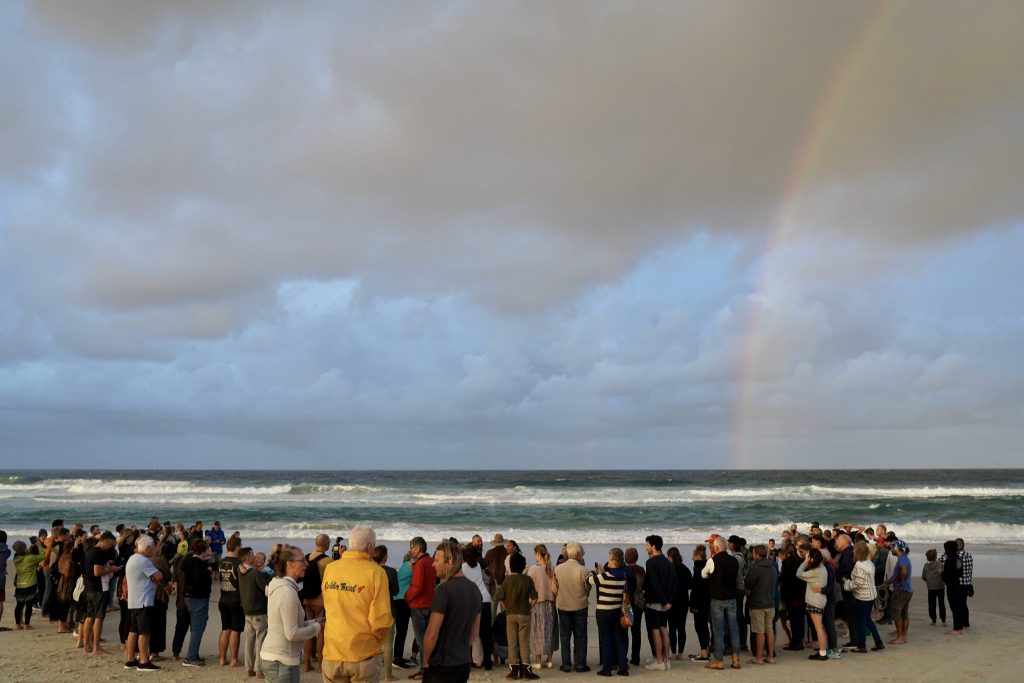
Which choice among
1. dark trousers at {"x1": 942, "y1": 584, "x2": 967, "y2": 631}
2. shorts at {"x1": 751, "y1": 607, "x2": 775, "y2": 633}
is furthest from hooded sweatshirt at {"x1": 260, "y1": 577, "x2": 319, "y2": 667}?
dark trousers at {"x1": 942, "y1": 584, "x2": 967, "y2": 631}

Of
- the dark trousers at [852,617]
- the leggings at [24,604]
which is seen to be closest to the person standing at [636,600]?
the dark trousers at [852,617]

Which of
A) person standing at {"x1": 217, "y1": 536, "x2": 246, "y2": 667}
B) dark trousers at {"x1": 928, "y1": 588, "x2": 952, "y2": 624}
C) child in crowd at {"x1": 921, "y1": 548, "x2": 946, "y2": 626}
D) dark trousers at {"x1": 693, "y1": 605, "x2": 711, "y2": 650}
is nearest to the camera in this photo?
person standing at {"x1": 217, "y1": 536, "x2": 246, "y2": 667}

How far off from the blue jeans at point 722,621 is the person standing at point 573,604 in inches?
62.4

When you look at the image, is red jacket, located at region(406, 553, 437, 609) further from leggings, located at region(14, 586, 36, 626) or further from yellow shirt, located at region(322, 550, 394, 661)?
leggings, located at region(14, 586, 36, 626)

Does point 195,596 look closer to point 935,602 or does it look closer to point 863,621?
point 863,621

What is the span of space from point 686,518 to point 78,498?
3523 cm

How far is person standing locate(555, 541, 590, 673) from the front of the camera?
8828mm

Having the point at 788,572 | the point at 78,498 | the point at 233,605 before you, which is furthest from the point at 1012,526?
the point at 78,498

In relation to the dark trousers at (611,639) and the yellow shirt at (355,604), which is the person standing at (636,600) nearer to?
the dark trousers at (611,639)

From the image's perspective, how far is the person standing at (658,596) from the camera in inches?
352

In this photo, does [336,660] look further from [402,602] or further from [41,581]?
[41,581]

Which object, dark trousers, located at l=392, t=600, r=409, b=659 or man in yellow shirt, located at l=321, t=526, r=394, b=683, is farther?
dark trousers, located at l=392, t=600, r=409, b=659

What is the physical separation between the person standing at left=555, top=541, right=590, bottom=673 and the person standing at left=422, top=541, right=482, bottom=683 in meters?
3.63

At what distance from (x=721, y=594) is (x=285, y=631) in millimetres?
5731
